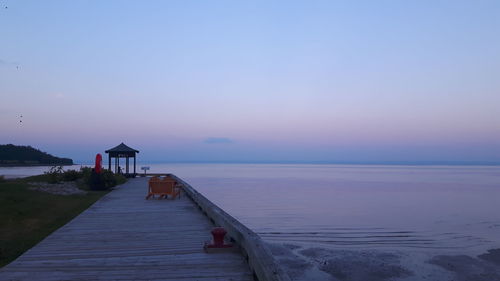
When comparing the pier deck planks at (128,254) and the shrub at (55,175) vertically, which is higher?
the shrub at (55,175)

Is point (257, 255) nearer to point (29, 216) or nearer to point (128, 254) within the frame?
point (128, 254)

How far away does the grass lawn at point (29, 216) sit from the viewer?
6.75 meters

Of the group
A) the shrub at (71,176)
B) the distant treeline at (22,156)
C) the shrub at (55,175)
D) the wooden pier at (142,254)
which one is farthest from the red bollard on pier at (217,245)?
the distant treeline at (22,156)

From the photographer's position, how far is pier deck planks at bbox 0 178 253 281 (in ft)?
16.6

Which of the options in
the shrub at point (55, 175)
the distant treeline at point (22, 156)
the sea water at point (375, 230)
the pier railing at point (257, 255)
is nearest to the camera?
the pier railing at point (257, 255)

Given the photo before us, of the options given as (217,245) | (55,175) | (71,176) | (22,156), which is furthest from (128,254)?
(22,156)

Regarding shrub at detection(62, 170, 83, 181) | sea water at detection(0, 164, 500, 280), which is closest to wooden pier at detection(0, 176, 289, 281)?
sea water at detection(0, 164, 500, 280)

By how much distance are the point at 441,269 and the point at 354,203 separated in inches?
660

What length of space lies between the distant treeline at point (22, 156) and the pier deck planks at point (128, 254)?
71764 mm

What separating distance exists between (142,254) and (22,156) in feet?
286

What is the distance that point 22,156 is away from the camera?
82.8 metres

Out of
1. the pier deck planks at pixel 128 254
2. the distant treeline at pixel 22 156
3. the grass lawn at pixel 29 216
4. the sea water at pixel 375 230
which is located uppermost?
the distant treeline at pixel 22 156

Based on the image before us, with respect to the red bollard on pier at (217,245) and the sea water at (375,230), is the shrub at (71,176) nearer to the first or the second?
the sea water at (375,230)

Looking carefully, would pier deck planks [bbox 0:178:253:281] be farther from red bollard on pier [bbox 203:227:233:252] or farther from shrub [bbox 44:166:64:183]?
shrub [bbox 44:166:64:183]
